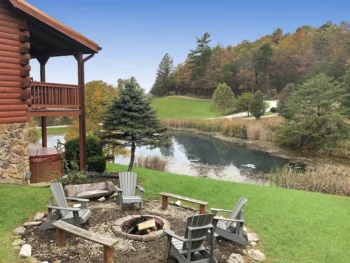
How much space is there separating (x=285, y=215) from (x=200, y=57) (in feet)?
197

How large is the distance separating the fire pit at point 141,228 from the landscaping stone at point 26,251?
1.37 m

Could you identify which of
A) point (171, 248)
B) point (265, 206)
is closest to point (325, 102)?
point (265, 206)

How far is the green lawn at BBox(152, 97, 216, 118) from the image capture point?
48125mm

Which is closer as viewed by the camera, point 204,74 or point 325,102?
point 325,102

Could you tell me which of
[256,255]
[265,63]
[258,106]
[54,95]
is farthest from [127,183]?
[265,63]

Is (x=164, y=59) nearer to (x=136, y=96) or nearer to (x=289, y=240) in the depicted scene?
(x=136, y=96)

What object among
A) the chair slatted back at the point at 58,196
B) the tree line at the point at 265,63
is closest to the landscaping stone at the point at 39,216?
the chair slatted back at the point at 58,196

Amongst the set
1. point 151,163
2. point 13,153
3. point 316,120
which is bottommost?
point 151,163

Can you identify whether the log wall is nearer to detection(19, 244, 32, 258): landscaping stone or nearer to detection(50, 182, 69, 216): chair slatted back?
detection(50, 182, 69, 216): chair slatted back

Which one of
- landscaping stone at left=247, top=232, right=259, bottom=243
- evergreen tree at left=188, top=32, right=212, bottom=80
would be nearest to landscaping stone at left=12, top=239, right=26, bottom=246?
landscaping stone at left=247, top=232, right=259, bottom=243

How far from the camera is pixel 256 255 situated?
15.8 feet

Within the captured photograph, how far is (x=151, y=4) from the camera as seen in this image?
28.5m

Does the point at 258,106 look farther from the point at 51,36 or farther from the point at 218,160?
the point at 51,36

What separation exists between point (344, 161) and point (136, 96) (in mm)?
14911
